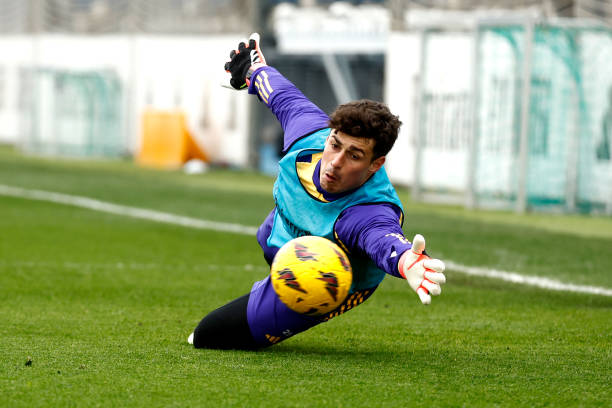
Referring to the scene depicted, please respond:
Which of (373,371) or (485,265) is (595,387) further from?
(485,265)

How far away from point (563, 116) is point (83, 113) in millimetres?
18125

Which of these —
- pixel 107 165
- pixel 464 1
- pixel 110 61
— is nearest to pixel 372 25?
pixel 464 1

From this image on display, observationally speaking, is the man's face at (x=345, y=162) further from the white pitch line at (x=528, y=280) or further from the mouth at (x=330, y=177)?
the white pitch line at (x=528, y=280)

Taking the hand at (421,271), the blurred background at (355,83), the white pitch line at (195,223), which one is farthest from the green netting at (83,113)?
the hand at (421,271)

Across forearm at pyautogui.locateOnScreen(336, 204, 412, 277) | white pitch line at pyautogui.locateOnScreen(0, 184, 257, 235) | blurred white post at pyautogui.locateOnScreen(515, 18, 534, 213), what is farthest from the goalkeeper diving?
blurred white post at pyautogui.locateOnScreen(515, 18, 534, 213)

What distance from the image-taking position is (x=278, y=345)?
6.45 metres

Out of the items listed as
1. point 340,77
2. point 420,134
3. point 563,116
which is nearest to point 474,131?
point 420,134

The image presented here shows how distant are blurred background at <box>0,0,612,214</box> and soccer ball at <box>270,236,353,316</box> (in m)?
3.11

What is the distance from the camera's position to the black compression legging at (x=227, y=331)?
6.10 meters

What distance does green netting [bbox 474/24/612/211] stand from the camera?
16781 mm

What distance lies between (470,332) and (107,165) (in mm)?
20959

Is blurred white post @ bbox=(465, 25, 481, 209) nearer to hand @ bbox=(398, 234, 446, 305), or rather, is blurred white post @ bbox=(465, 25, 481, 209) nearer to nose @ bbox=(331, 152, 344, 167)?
nose @ bbox=(331, 152, 344, 167)

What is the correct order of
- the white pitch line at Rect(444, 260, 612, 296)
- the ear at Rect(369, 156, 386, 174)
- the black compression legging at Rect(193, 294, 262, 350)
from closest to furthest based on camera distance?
1. the ear at Rect(369, 156, 386, 174)
2. the black compression legging at Rect(193, 294, 262, 350)
3. the white pitch line at Rect(444, 260, 612, 296)

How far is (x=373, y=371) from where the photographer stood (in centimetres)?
559
